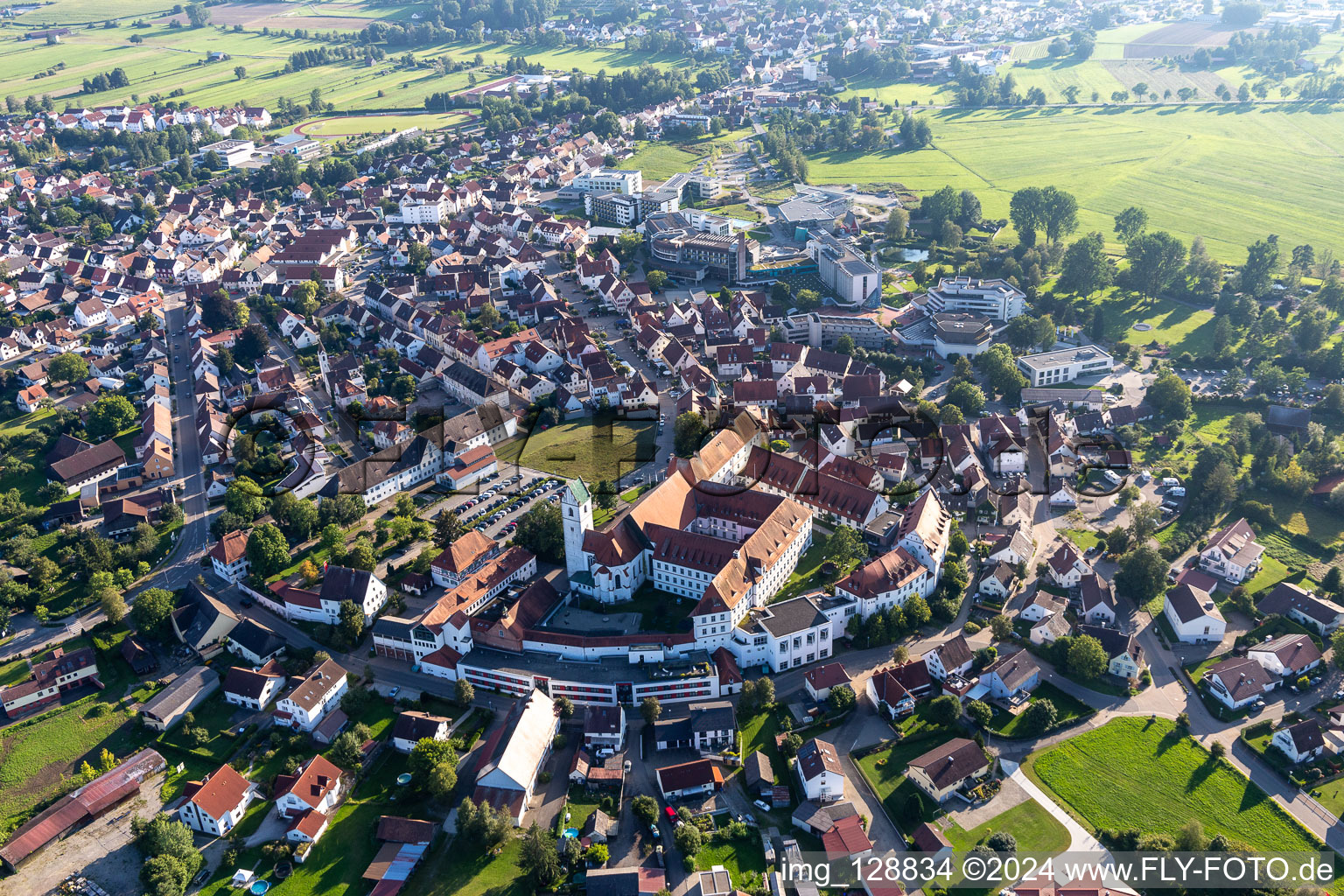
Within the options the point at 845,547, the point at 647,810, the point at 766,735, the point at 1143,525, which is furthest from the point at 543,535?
the point at 1143,525

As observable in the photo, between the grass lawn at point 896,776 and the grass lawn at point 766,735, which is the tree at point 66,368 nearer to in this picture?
the grass lawn at point 766,735

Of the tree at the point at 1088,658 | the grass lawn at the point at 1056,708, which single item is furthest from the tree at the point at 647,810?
the tree at the point at 1088,658

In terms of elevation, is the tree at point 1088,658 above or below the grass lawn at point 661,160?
below

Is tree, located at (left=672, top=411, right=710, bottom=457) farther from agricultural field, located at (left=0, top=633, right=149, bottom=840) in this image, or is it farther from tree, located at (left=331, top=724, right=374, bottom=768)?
agricultural field, located at (left=0, top=633, right=149, bottom=840)

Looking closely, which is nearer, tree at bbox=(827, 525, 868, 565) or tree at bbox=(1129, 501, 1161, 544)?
tree at bbox=(827, 525, 868, 565)

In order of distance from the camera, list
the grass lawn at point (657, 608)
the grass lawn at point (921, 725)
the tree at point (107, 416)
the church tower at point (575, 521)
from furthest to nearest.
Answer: the tree at point (107, 416) < the church tower at point (575, 521) < the grass lawn at point (657, 608) < the grass lawn at point (921, 725)

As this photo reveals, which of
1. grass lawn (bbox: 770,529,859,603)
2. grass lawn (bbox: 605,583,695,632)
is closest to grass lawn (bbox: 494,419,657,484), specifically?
grass lawn (bbox: 605,583,695,632)
